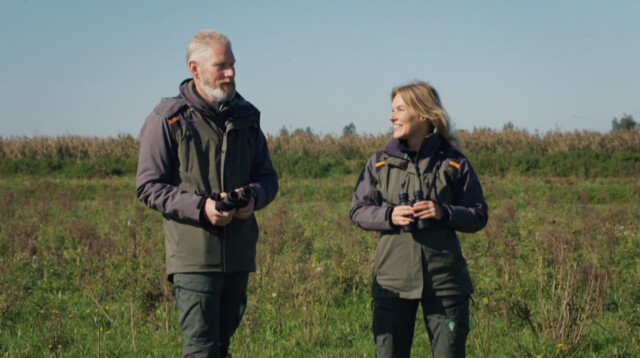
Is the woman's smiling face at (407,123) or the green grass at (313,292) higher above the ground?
the woman's smiling face at (407,123)

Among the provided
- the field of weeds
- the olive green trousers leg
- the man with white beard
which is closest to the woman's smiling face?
the man with white beard

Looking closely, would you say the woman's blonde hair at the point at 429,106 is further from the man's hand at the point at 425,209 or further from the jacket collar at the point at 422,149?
the man's hand at the point at 425,209

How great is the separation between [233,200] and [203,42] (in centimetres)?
87

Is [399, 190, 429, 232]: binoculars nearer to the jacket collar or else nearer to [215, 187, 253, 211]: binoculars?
the jacket collar

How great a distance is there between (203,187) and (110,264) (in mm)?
5539

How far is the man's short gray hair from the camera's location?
11.2ft

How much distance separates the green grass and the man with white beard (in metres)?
1.28

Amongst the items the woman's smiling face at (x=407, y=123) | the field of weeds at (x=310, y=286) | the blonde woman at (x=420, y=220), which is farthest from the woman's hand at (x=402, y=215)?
the field of weeds at (x=310, y=286)

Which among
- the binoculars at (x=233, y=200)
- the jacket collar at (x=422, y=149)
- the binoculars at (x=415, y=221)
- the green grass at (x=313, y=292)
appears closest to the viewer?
the binoculars at (x=233, y=200)

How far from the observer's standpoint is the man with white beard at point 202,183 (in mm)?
3355

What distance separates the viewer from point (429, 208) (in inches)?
135

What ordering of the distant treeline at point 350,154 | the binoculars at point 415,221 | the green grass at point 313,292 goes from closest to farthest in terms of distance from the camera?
1. the binoculars at point 415,221
2. the green grass at point 313,292
3. the distant treeline at point 350,154

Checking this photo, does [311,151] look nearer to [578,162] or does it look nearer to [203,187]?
[578,162]

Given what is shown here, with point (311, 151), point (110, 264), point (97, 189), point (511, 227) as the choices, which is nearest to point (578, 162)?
point (311, 151)
